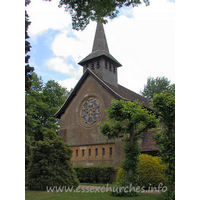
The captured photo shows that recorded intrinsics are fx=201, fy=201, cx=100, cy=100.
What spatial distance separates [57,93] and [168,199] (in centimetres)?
3232

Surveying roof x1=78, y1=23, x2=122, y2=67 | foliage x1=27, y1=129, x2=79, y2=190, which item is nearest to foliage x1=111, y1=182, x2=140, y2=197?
foliage x1=27, y1=129, x2=79, y2=190

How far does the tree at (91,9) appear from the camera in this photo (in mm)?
9745

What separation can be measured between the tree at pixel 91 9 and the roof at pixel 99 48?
15.0m

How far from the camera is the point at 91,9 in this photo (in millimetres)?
10234

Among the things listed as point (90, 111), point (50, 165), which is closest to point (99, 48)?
point (90, 111)

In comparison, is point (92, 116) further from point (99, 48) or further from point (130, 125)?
point (99, 48)

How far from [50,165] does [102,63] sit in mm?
15615

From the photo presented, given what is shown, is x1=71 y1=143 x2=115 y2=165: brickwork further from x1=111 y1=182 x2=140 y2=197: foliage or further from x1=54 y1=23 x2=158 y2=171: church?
x1=111 y1=182 x2=140 y2=197: foliage

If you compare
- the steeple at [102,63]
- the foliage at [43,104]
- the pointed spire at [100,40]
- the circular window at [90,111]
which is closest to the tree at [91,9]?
the circular window at [90,111]

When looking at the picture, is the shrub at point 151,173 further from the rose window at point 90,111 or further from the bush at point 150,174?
the rose window at point 90,111

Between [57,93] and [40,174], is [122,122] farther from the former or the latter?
[57,93]

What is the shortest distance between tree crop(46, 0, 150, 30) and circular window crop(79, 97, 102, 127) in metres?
12.9

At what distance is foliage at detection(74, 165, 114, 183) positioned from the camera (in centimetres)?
1962

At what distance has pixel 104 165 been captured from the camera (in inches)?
819
